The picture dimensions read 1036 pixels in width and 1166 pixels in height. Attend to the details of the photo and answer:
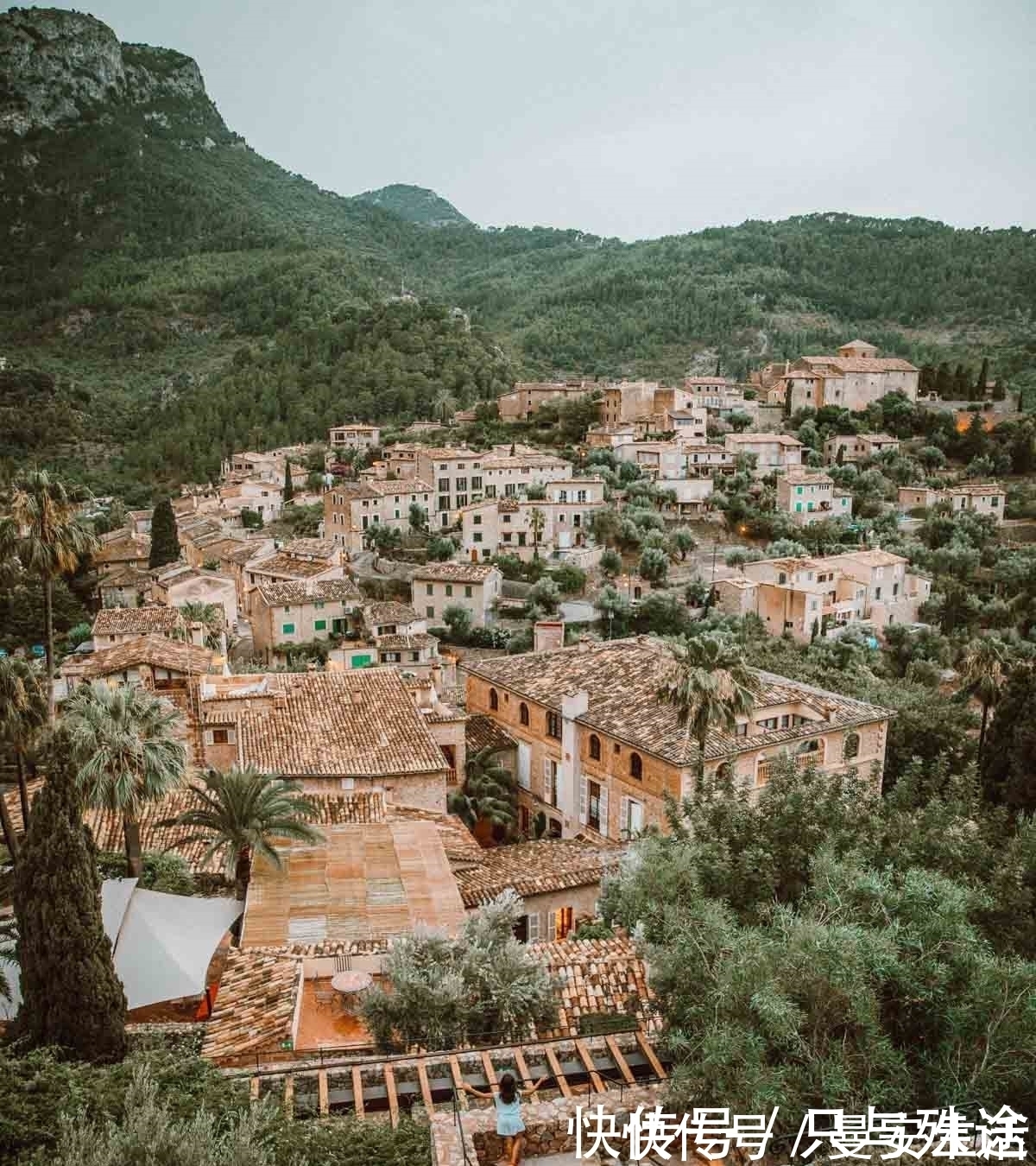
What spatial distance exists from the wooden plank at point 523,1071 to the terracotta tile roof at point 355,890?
12.4 ft

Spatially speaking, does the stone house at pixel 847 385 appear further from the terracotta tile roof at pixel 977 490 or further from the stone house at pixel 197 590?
the stone house at pixel 197 590

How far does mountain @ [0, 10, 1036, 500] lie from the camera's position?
355 feet

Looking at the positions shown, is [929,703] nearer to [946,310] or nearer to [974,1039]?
[974,1039]

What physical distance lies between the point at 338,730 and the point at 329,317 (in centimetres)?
11456

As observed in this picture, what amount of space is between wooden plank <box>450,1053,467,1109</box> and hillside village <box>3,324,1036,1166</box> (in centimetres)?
13

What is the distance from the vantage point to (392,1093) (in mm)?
8953

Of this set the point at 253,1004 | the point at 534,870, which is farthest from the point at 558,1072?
the point at 534,870

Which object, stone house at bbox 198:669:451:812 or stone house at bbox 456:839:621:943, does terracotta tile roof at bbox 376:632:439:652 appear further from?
stone house at bbox 456:839:621:943

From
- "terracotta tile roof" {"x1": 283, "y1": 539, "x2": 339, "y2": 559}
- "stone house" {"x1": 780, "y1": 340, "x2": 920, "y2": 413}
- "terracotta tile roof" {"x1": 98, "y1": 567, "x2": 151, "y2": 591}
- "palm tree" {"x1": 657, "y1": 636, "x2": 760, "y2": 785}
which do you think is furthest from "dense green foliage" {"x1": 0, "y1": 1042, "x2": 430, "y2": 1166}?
"stone house" {"x1": 780, "y1": 340, "x2": 920, "y2": 413}

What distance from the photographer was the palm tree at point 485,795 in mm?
25047

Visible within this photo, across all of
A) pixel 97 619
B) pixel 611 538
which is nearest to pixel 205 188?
pixel 611 538

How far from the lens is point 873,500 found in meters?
79.6

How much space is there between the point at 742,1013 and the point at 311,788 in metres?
13.4

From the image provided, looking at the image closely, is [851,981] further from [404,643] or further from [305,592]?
[305,592]
